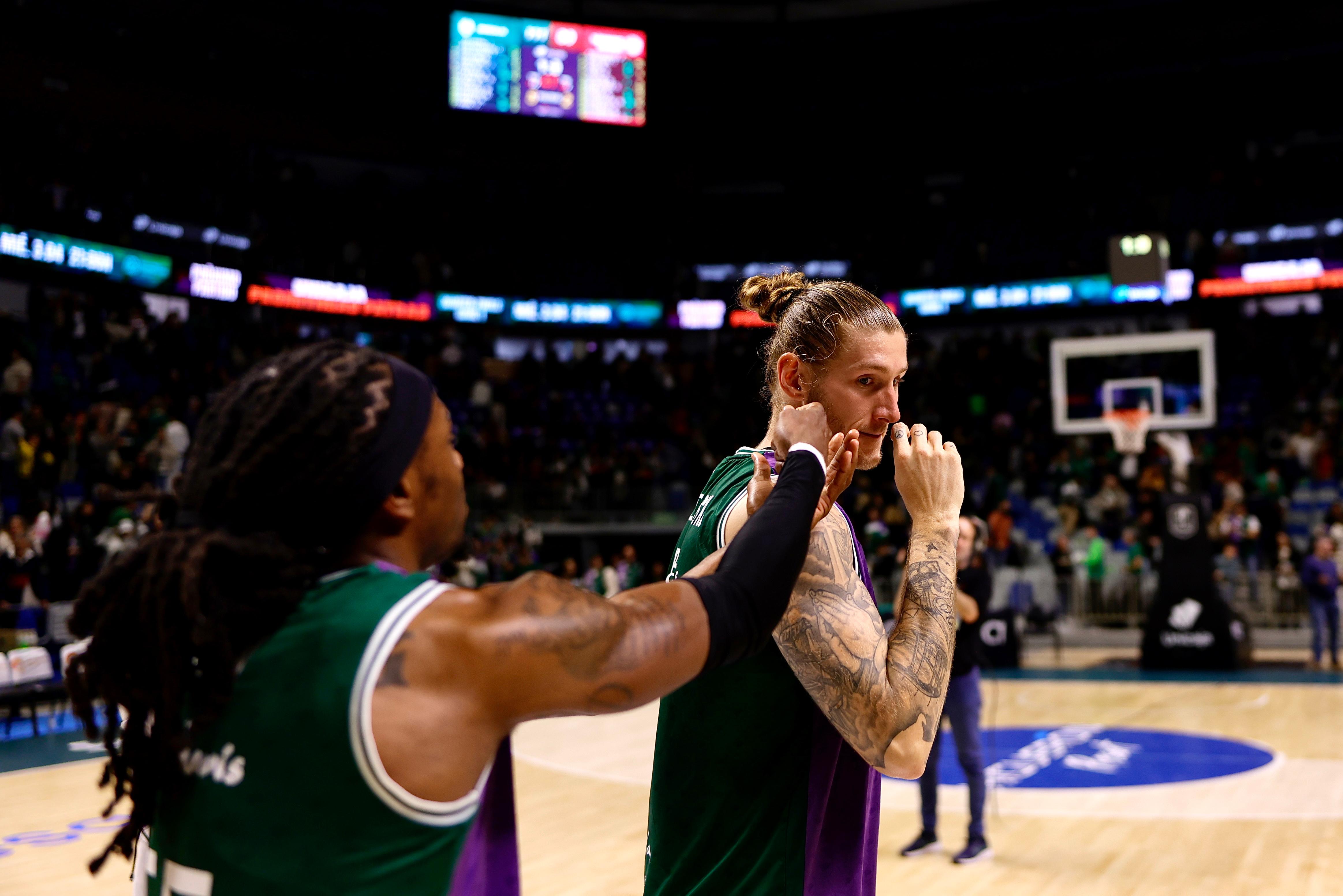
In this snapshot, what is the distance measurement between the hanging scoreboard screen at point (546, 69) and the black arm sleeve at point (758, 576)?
23.0m

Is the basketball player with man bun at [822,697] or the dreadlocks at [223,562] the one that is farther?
the basketball player with man bun at [822,697]

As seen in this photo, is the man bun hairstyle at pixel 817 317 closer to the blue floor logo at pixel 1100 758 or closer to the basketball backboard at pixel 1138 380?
the blue floor logo at pixel 1100 758

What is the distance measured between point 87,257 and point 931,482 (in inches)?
858

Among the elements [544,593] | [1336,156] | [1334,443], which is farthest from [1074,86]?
[544,593]

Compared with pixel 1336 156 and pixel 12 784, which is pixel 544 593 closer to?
pixel 12 784

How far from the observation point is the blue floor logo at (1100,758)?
29.0 feet

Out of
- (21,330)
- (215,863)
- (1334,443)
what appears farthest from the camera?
(1334,443)

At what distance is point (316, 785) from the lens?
4.20 ft

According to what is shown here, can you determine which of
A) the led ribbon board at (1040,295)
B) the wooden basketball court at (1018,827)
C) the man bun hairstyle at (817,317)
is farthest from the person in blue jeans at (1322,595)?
the man bun hairstyle at (817,317)

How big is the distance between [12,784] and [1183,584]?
13.1 meters

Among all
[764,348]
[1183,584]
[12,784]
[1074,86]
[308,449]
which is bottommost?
[12,784]

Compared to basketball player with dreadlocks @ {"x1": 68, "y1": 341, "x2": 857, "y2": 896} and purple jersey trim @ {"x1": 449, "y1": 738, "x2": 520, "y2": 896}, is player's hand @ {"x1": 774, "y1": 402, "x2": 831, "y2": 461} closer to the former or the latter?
basketball player with dreadlocks @ {"x1": 68, "y1": 341, "x2": 857, "y2": 896}

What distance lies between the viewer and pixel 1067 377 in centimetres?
1839

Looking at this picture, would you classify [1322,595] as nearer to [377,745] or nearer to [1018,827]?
[1018,827]
